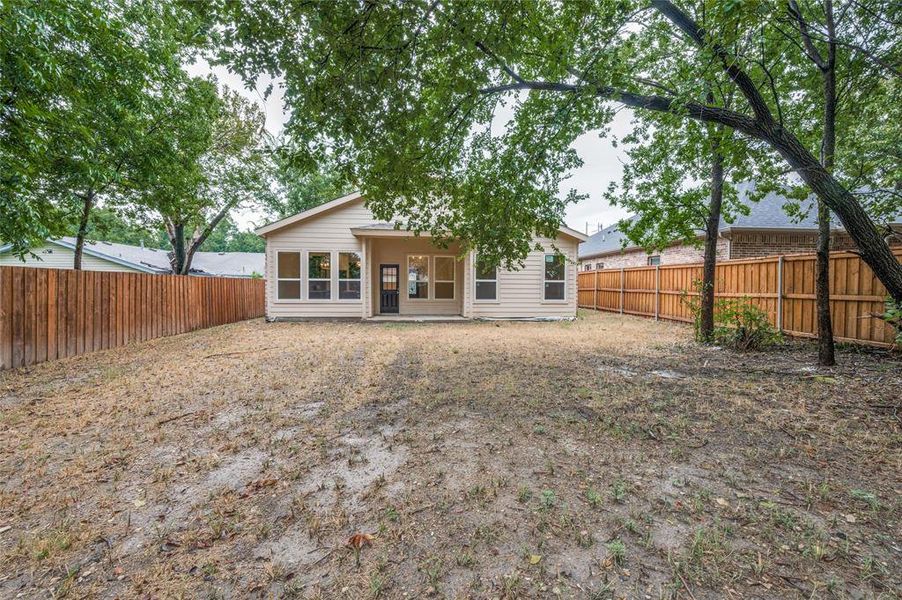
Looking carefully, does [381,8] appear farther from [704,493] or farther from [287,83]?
[704,493]

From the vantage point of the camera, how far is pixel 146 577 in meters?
1.68

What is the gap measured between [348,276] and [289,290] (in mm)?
2005

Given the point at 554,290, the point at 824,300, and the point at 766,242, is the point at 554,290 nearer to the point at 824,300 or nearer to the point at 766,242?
the point at 766,242

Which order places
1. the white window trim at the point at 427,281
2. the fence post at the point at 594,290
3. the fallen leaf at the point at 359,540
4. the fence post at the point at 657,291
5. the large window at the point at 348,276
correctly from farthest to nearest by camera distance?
the fence post at the point at 594,290 < the white window trim at the point at 427,281 < the large window at the point at 348,276 < the fence post at the point at 657,291 < the fallen leaf at the point at 359,540

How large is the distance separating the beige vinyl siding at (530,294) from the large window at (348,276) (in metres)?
4.14

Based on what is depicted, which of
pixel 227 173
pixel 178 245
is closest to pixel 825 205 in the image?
pixel 227 173

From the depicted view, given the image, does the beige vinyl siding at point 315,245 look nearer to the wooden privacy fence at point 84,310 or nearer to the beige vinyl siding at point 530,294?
the wooden privacy fence at point 84,310

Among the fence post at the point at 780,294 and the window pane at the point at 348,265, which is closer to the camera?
the fence post at the point at 780,294

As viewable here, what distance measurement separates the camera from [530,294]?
13.4m

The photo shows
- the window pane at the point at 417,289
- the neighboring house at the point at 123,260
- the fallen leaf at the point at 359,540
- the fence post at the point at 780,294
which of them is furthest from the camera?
the neighboring house at the point at 123,260

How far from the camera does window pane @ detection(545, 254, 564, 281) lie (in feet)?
43.9

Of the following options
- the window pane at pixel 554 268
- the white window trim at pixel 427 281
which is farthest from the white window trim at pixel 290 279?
the window pane at pixel 554 268

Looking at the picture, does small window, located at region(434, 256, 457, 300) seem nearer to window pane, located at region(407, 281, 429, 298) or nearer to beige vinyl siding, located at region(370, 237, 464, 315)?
beige vinyl siding, located at region(370, 237, 464, 315)

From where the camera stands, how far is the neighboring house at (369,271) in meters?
12.5
